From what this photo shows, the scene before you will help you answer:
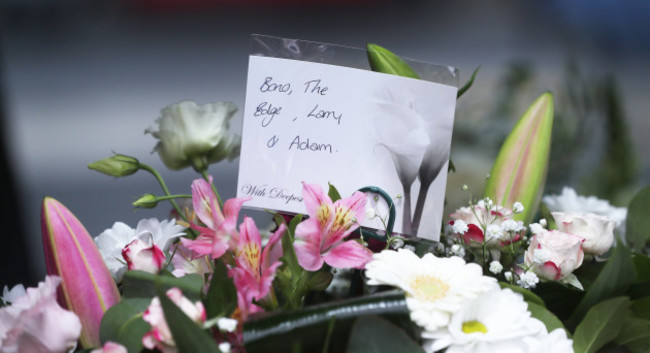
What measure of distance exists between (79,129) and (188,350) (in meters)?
2.11

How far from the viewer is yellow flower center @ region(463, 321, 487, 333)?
42 cm

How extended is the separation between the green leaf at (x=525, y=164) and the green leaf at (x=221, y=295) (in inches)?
12.3

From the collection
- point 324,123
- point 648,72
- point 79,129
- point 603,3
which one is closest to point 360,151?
point 324,123

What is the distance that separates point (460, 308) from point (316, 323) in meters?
0.09

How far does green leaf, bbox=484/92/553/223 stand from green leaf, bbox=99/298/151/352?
0.35m

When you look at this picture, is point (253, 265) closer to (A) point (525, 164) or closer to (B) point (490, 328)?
(B) point (490, 328)

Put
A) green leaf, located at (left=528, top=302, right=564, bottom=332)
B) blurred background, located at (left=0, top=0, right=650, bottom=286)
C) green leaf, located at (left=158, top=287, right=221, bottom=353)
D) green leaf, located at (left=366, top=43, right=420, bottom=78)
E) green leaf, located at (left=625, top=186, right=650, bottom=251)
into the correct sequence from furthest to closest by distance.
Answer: blurred background, located at (left=0, top=0, right=650, bottom=286)
green leaf, located at (left=625, top=186, right=650, bottom=251)
green leaf, located at (left=366, top=43, right=420, bottom=78)
green leaf, located at (left=528, top=302, right=564, bottom=332)
green leaf, located at (left=158, top=287, right=221, bottom=353)

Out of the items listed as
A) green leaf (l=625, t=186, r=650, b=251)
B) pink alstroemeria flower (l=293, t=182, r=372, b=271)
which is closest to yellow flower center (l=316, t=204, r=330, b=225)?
pink alstroemeria flower (l=293, t=182, r=372, b=271)

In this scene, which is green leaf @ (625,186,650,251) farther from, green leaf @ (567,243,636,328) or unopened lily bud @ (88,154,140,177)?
unopened lily bud @ (88,154,140,177)

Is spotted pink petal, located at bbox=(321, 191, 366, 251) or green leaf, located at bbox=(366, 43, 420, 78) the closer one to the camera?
spotted pink petal, located at bbox=(321, 191, 366, 251)

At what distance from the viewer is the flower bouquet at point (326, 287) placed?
0.39 meters

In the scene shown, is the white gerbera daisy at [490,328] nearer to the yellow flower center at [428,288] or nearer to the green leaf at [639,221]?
the yellow flower center at [428,288]

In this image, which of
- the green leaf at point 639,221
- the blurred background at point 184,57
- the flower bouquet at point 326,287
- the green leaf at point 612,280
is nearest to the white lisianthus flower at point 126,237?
the flower bouquet at point 326,287

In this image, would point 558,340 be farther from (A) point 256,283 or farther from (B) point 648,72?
(B) point 648,72
